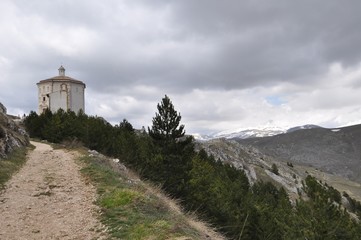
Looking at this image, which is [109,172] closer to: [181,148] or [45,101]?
[181,148]

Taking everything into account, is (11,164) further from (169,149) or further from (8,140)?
(169,149)

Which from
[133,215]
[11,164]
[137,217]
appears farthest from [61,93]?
[137,217]

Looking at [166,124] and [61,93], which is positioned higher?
[61,93]

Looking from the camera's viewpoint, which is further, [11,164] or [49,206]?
[11,164]

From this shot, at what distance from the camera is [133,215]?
40.0 feet

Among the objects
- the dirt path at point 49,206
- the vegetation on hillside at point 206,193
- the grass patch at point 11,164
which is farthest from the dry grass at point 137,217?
the vegetation on hillside at point 206,193

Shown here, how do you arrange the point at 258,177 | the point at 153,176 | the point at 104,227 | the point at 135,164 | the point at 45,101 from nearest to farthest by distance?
the point at 104,227 → the point at 153,176 → the point at 135,164 → the point at 45,101 → the point at 258,177

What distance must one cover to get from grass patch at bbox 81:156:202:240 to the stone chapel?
7311cm

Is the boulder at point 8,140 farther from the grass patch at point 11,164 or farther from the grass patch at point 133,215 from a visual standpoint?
the grass patch at point 133,215

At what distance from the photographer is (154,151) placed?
30.8 meters

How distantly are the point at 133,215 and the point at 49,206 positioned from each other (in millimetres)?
4450

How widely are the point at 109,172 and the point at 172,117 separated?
12704 millimetres

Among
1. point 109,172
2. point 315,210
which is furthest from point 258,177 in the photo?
point 109,172

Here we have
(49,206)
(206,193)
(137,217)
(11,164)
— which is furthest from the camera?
(206,193)
